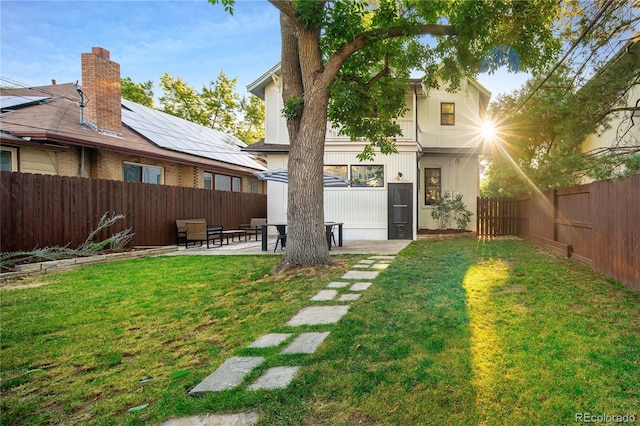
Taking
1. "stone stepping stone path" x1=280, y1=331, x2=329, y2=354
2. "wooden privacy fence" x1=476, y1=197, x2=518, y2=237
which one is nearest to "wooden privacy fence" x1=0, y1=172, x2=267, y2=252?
"stone stepping stone path" x1=280, y1=331, x2=329, y2=354

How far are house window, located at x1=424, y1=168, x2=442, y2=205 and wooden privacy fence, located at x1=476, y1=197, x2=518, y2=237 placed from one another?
1.81 meters

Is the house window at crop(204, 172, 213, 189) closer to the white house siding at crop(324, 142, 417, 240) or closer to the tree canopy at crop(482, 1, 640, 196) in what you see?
the white house siding at crop(324, 142, 417, 240)

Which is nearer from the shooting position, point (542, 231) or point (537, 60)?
point (537, 60)

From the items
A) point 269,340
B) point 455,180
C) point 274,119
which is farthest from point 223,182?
point 269,340

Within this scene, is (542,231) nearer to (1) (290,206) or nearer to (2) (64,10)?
(1) (290,206)

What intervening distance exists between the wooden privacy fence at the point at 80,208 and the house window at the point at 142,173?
1.96 meters

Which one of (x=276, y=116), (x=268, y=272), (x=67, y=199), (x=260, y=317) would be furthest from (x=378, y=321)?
(x=276, y=116)

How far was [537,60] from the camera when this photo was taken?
22.6ft

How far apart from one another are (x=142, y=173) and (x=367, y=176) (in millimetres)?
8427

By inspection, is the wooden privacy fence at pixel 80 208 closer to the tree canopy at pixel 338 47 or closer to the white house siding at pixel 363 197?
the white house siding at pixel 363 197

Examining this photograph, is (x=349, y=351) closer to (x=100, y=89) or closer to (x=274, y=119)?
(x=274, y=119)

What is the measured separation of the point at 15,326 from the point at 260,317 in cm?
264

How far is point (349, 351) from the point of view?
280 centimetres

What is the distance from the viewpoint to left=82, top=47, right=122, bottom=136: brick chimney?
36.9 feet
